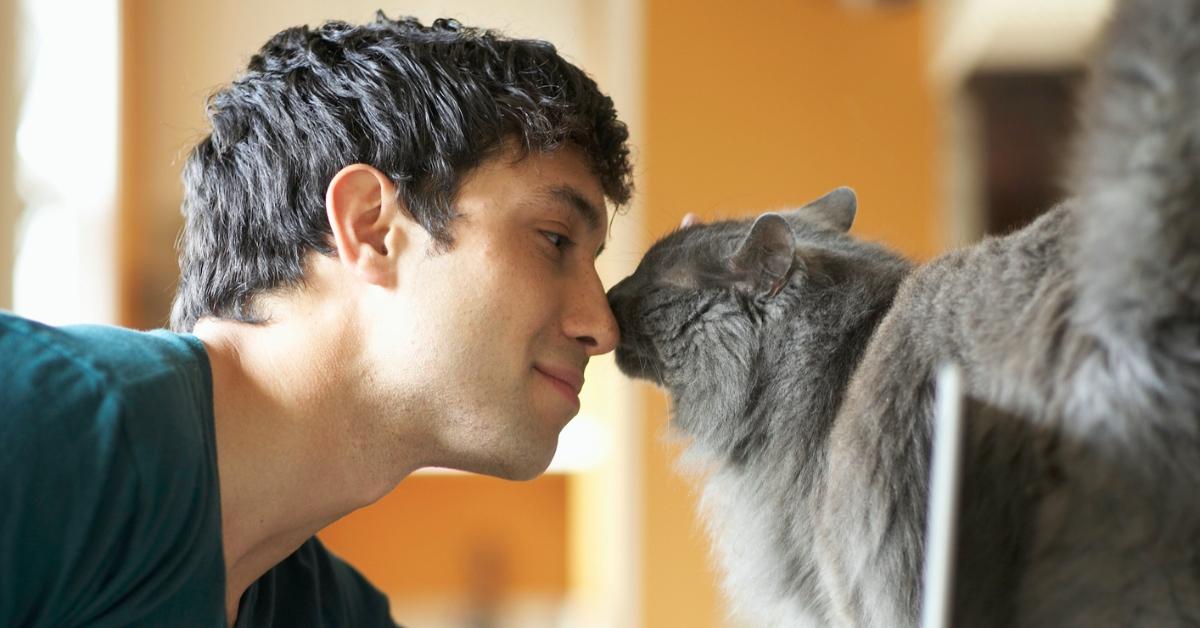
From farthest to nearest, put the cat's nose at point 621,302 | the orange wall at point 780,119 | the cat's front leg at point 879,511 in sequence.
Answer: the orange wall at point 780,119, the cat's nose at point 621,302, the cat's front leg at point 879,511

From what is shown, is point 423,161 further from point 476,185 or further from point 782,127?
point 782,127

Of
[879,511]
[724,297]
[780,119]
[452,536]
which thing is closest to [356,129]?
[724,297]

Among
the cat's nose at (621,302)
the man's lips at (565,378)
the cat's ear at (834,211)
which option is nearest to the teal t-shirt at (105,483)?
the man's lips at (565,378)

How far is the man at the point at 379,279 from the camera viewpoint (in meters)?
1.32

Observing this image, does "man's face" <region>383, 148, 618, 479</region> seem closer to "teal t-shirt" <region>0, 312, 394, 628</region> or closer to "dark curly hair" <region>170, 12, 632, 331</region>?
"dark curly hair" <region>170, 12, 632, 331</region>

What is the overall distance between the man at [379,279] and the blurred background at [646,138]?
173 centimetres

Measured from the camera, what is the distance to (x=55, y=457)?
101 cm

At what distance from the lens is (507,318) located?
4.31 feet

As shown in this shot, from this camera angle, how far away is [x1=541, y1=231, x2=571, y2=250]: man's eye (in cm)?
137

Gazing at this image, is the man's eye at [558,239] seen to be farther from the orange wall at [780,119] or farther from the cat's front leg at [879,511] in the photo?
the orange wall at [780,119]

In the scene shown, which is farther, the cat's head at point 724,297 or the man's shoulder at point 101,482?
the cat's head at point 724,297

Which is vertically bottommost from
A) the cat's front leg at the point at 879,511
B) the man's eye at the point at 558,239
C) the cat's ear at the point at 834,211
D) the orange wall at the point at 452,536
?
the orange wall at the point at 452,536

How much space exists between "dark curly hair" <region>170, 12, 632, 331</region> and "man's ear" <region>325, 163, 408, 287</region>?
19mm

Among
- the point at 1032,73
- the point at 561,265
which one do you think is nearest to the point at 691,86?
the point at 1032,73
